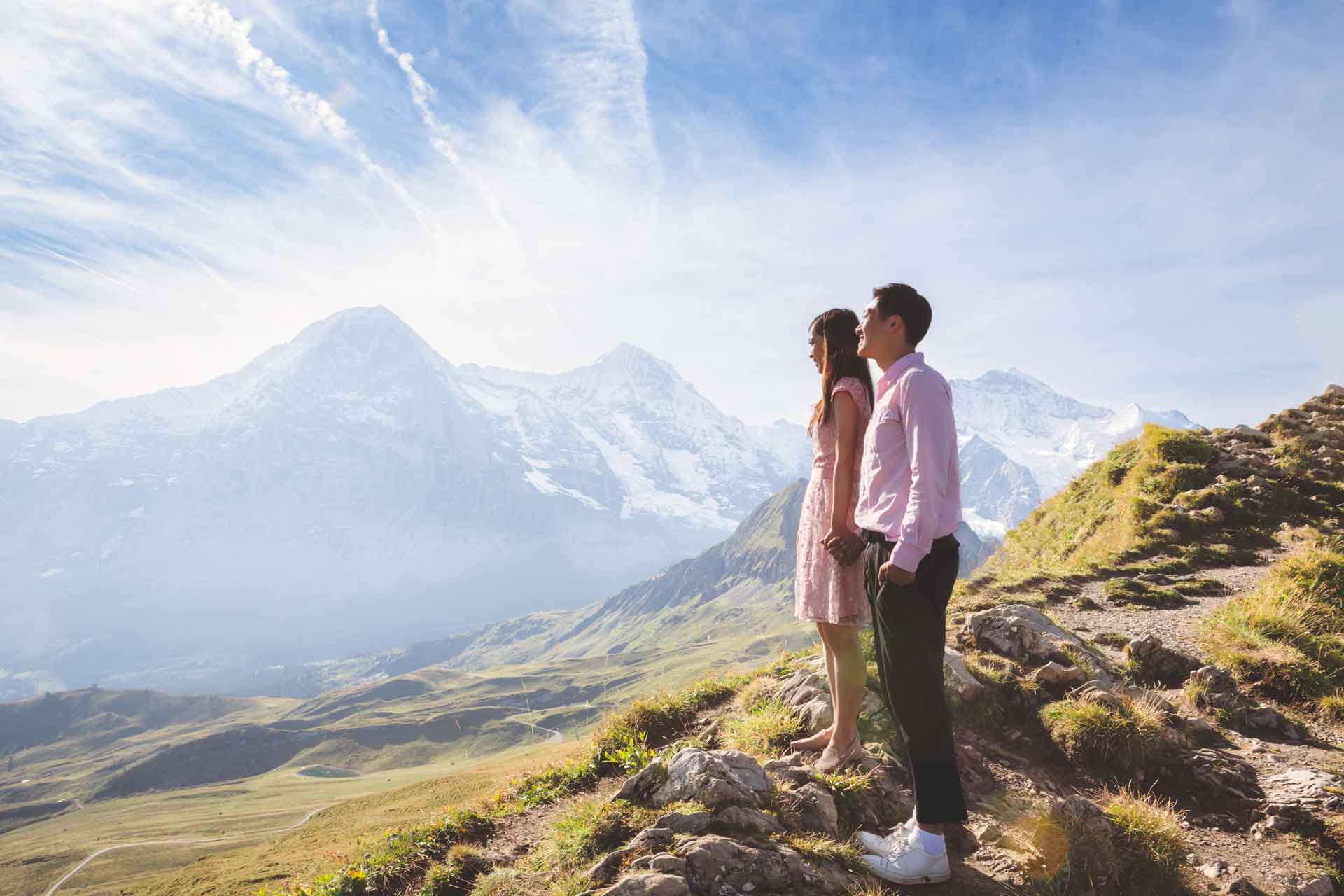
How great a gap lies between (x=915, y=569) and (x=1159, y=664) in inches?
266

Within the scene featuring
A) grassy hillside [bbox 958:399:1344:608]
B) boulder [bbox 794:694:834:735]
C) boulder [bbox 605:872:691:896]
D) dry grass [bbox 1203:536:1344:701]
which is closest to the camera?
boulder [bbox 605:872:691:896]

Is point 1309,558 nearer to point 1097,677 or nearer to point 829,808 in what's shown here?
point 1097,677

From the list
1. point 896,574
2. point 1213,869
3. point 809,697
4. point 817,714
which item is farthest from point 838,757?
point 1213,869

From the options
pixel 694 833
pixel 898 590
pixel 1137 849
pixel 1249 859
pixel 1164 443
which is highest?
pixel 1164 443

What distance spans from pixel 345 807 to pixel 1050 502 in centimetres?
4847

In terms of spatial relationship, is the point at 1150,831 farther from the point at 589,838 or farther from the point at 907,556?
the point at 589,838

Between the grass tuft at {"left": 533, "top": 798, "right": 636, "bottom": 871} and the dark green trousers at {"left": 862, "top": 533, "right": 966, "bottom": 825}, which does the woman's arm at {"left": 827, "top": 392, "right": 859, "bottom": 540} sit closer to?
the dark green trousers at {"left": 862, "top": 533, "right": 966, "bottom": 825}

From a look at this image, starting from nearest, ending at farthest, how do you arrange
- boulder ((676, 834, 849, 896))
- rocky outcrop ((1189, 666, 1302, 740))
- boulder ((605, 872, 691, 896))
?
boulder ((605, 872, 691, 896)) → boulder ((676, 834, 849, 896)) → rocky outcrop ((1189, 666, 1302, 740))

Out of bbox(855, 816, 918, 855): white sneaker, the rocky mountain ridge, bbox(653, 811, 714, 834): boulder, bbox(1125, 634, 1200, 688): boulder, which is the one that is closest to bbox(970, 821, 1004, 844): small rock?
the rocky mountain ridge

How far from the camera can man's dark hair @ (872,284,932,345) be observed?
5.07 m

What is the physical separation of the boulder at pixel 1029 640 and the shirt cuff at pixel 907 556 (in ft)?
15.7

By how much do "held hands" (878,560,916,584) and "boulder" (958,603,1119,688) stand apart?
4710 millimetres

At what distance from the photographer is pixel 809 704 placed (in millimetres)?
7172

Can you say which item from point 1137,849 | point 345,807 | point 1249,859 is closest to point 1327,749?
point 1249,859
